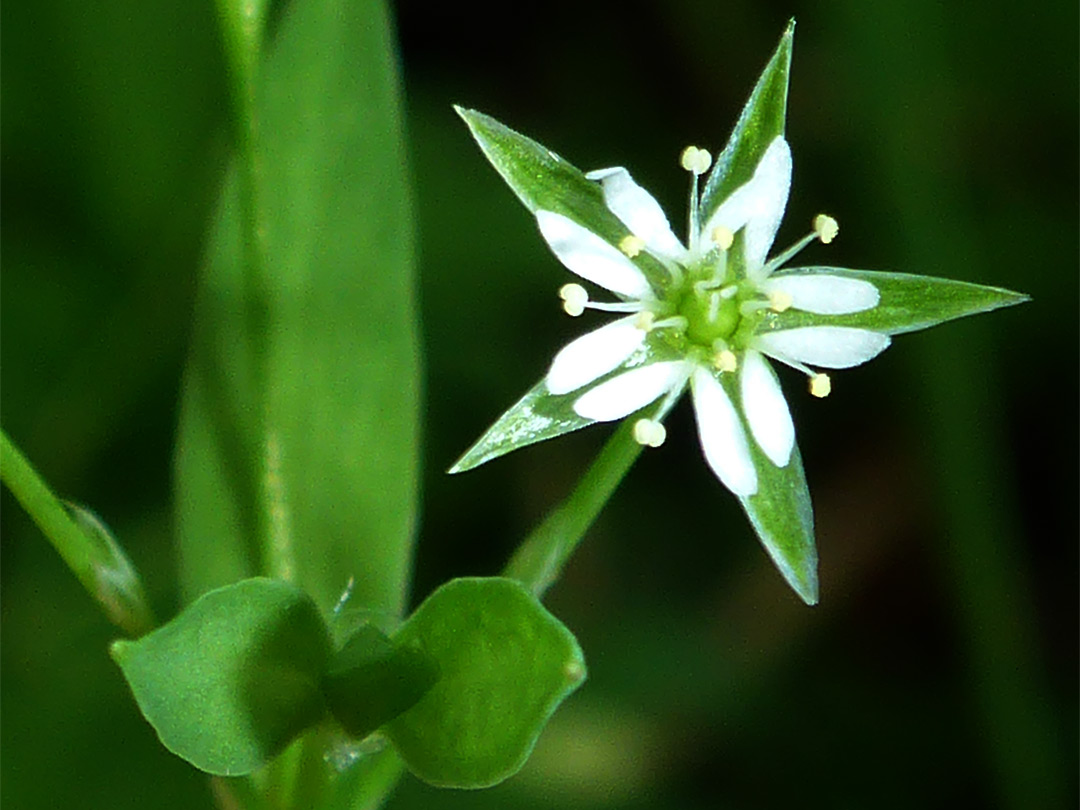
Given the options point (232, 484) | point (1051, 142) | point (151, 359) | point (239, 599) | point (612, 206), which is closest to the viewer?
point (239, 599)

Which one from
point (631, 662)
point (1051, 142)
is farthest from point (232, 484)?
point (1051, 142)

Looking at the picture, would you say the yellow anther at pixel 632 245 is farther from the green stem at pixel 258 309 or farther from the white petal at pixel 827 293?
the green stem at pixel 258 309

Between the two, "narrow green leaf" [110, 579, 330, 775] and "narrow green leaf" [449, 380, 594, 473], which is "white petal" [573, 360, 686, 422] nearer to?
"narrow green leaf" [449, 380, 594, 473]

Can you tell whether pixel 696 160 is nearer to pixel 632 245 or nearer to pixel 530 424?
pixel 632 245

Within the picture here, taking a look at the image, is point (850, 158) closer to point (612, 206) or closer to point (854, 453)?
point (854, 453)

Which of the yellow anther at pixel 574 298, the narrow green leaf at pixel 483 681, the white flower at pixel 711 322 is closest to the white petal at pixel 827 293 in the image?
the white flower at pixel 711 322

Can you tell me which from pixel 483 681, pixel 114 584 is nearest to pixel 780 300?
pixel 483 681
